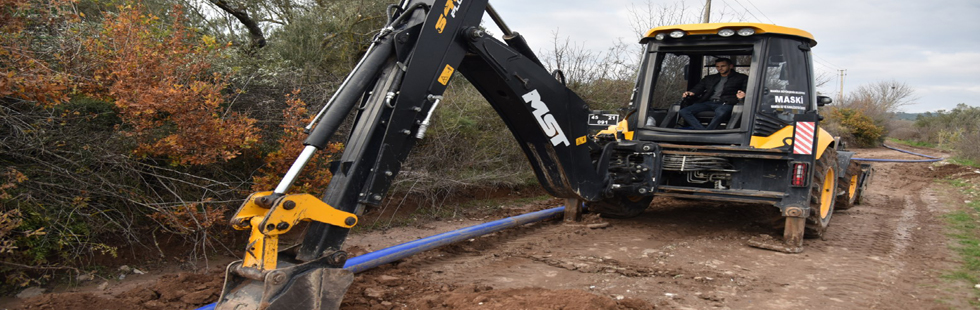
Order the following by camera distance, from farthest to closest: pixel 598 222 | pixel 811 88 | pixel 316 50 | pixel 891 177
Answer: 1. pixel 891 177
2. pixel 316 50
3. pixel 598 222
4. pixel 811 88

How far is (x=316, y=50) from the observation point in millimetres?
10766

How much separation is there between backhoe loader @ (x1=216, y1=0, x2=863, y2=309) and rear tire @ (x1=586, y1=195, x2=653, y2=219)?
22mm

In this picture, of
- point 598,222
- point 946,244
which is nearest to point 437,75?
point 598,222

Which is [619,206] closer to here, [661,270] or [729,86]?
[729,86]

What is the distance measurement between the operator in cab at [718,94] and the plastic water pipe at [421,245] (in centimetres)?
205

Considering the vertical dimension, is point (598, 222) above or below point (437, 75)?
below

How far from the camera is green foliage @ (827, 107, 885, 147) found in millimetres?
28797

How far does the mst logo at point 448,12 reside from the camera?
13.2 feet

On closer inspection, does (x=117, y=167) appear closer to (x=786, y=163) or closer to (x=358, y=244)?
(x=358, y=244)

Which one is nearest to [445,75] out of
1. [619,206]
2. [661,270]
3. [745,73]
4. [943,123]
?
[661,270]

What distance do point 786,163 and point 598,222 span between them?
2.00 metres

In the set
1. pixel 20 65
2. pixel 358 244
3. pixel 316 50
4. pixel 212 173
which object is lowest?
pixel 358 244

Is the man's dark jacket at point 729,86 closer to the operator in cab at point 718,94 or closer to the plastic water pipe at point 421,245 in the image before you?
the operator in cab at point 718,94

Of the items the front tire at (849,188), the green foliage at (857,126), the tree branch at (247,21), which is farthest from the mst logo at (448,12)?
the green foliage at (857,126)
